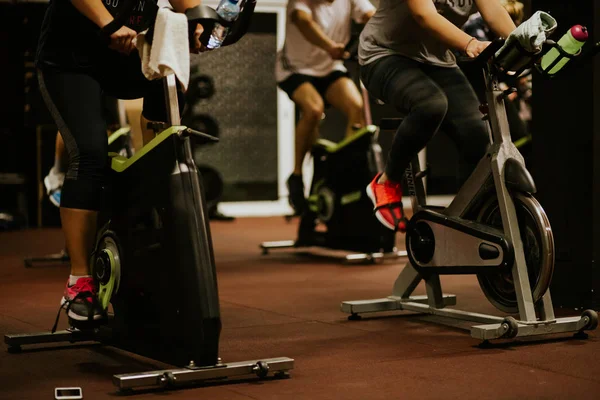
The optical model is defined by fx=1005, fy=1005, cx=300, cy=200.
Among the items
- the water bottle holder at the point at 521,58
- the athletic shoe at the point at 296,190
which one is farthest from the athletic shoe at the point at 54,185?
the water bottle holder at the point at 521,58

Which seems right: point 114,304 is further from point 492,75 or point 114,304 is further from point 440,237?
point 492,75

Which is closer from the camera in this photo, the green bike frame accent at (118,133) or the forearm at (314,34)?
the green bike frame accent at (118,133)

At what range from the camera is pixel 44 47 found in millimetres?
3170

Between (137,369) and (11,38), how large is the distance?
5.67m

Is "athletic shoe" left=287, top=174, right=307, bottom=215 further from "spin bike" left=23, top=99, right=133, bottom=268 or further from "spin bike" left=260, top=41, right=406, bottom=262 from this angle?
"spin bike" left=23, top=99, right=133, bottom=268

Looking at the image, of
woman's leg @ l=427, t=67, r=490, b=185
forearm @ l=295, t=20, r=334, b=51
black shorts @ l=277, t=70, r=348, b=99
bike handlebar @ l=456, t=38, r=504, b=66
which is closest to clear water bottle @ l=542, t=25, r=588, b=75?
bike handlebar @ l=456, t=38, r=504, b=66

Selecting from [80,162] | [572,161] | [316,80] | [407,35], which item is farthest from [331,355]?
[316,80]

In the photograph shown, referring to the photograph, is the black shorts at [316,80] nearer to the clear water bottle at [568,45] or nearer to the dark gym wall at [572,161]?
the dark gym wall at [572,161]

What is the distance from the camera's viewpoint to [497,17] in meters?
3.65

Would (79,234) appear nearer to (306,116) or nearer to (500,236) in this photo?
(500,236)

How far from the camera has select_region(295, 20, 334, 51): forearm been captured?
5895 millimetres

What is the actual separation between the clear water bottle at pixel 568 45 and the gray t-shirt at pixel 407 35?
1.83 feet

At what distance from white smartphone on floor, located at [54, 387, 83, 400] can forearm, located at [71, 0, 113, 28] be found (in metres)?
1.07

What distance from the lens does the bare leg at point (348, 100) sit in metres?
6.08
